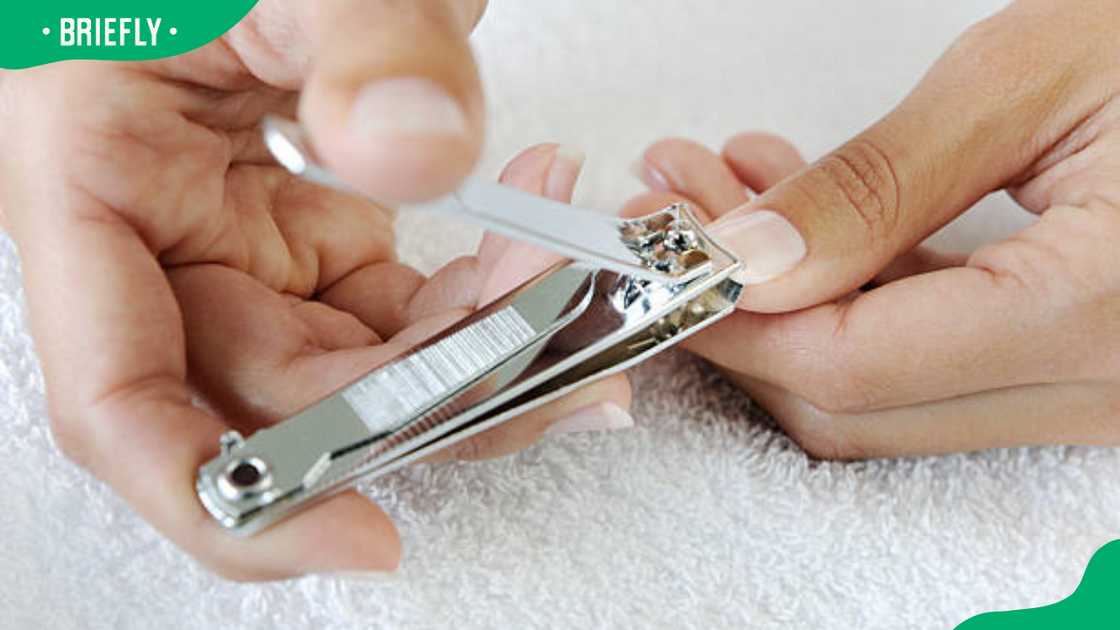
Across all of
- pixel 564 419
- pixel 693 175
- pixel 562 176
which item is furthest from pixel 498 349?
pixel 693 175

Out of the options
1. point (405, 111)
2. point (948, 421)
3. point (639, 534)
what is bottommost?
point (948, 421)

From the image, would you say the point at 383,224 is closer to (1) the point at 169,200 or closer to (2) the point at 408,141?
(1) the point at 169,200

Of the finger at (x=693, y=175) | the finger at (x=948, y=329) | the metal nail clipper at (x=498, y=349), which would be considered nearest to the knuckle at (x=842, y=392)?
the finger at (x=948, y=329)

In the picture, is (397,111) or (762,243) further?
(762,243)

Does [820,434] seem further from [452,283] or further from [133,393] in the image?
[133,393]

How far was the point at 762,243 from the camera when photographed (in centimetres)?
83

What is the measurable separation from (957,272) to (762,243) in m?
0.15

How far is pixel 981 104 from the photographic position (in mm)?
933

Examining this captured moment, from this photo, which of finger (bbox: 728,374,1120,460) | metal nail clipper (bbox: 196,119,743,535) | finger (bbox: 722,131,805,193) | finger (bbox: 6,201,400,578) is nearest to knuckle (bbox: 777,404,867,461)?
finger (bbox: 728,374,1120,460)

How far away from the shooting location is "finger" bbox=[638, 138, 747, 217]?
107 cm

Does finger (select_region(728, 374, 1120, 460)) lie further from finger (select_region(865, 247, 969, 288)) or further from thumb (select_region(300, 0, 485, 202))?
thumb (select_region(300, 0, 485, 202))

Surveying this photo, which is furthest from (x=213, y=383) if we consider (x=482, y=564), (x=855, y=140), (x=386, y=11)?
(x=855, y=140)

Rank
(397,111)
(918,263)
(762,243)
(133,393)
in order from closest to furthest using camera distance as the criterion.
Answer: (397,111) → (133,393) → (762,243) → (918,263)

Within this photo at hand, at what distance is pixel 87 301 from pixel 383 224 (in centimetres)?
30
